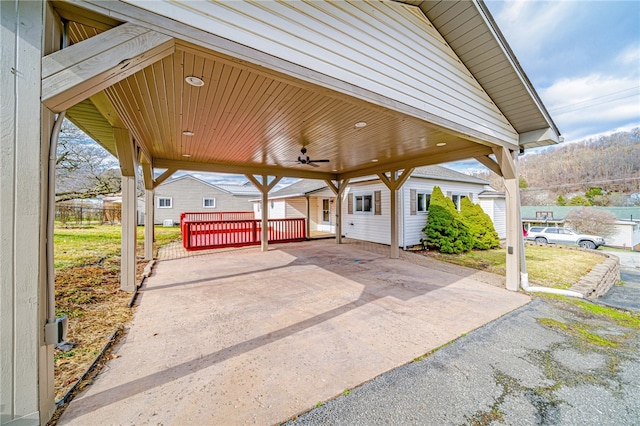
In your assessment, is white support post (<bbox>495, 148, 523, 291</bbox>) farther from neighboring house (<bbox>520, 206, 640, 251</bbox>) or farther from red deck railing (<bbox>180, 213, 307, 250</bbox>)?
neighboring house (<bbox>520, 206, 640, 251</bbox>)

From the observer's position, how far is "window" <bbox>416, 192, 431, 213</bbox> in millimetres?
10469

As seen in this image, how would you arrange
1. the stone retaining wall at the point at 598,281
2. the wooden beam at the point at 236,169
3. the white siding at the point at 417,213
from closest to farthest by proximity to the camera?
the stone retaining wall at the point at 598,281, the wooden beam at the point at 236,169, the white siding at the point at 417,213

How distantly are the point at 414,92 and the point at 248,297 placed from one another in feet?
13.6

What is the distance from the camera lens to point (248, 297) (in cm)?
452

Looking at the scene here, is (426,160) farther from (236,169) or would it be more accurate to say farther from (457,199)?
(236,169)

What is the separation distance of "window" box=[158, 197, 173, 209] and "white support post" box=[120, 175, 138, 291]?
1805 centimetres

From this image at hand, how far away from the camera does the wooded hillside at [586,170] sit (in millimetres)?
27344

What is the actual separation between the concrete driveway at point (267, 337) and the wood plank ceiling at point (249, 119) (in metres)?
2.80

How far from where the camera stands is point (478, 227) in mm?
10234

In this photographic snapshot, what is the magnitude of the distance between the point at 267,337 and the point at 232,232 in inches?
309

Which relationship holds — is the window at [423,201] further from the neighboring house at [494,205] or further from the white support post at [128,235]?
the white support post at [128,235]

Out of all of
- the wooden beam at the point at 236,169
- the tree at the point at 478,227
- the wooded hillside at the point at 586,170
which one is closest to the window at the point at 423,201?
the tree at the point at 478,227

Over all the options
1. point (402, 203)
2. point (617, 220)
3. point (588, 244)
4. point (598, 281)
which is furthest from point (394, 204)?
point (617, 220)

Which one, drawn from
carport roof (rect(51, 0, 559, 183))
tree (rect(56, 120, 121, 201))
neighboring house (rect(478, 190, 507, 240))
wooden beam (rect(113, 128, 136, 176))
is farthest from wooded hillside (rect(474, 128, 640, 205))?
tree (rect(56, 120, 121, 201))
